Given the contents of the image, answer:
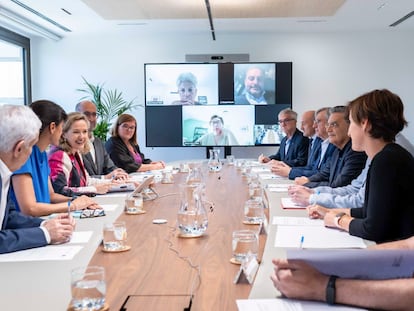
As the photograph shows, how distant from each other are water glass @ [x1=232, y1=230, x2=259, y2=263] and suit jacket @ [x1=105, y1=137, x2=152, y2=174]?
354 cm

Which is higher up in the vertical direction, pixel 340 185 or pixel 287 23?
pixel 287 23

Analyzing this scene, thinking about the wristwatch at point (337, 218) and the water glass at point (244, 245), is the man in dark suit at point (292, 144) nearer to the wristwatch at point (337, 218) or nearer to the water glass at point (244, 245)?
the wristwatch at point (337, 218)

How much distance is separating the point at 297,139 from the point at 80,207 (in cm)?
379

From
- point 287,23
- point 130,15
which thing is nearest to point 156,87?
point 130,15

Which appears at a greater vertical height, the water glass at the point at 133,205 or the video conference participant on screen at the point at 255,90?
the video conference participant on screen at the point at 255,90

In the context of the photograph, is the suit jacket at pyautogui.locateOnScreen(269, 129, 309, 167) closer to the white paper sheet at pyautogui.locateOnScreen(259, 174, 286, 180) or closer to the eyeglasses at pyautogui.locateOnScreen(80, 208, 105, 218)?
→ the white paper sheet at pyautogui.locateOnScreen(259, 174, 286, 180)

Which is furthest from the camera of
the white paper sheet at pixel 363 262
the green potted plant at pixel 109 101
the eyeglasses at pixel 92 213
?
the green potted plant at pixel 109 101

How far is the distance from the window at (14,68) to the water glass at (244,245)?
6.43 metres

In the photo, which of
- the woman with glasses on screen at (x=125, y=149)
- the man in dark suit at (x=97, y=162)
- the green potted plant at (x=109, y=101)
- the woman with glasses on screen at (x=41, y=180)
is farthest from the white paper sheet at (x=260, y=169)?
the green potted plant at (x=109, y=101)

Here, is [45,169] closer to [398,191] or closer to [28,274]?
[28,274]

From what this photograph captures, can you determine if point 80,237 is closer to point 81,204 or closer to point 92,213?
point 92,213

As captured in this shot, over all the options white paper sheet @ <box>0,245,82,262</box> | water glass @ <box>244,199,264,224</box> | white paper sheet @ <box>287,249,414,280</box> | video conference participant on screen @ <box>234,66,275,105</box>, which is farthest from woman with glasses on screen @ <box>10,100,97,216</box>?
video conference participant on screen @ <box>234,66,275,105</box>

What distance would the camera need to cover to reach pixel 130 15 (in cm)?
646

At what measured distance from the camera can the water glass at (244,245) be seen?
169cm
